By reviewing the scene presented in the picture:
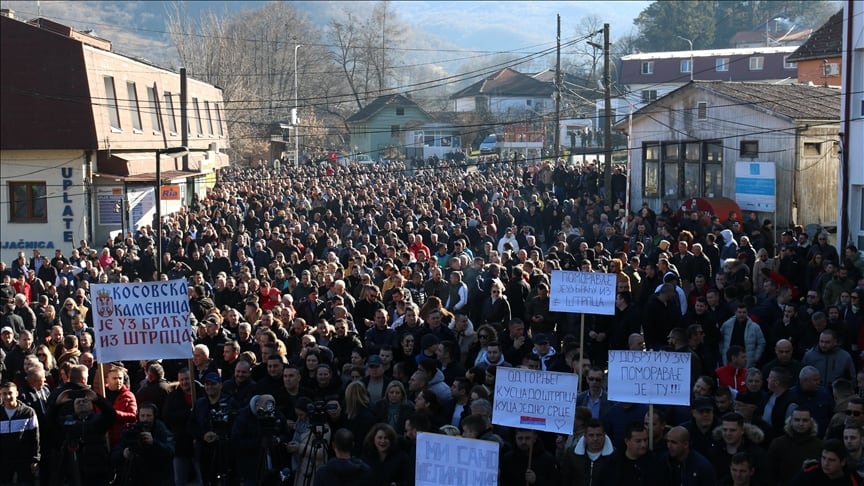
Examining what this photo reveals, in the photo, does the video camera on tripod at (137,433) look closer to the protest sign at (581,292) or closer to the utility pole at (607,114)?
the protest sign at (581,292)

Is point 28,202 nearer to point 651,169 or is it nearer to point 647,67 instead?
point 651,169

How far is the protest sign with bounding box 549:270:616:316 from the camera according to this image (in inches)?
489

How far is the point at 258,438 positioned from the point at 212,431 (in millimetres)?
544

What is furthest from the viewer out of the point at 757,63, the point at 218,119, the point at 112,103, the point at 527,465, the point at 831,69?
the point at 757,63

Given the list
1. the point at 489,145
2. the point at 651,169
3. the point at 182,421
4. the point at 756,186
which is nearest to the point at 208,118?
the point at 651,169

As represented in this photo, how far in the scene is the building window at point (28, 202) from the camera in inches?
1283

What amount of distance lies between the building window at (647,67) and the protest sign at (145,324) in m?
70.8

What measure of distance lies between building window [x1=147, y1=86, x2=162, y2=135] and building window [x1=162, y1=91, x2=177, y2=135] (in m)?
1.29

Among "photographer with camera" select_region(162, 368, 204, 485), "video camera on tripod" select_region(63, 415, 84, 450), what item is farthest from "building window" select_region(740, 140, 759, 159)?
"video camera on tripod" select_region(63, 415, 84, 450)

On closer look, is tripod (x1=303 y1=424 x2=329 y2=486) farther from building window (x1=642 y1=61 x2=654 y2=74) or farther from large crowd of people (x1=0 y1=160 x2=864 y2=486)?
building window (x1=642 y1=61 x2=654 y2=74)

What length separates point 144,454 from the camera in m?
10.1

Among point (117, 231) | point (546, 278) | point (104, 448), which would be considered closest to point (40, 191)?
point (117, 231)

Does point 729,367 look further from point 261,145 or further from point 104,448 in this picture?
point 261,145

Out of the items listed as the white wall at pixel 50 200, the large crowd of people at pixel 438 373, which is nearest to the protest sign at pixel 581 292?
the large crowd of people at pixel 438 373
